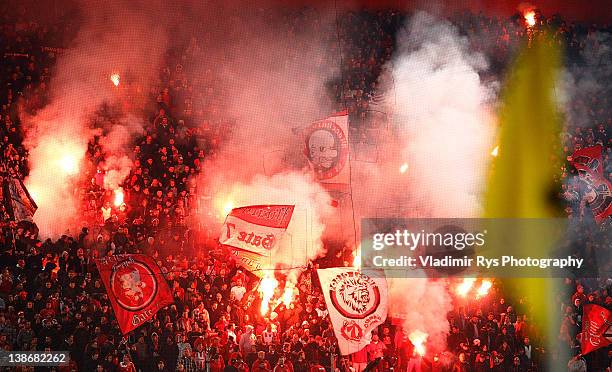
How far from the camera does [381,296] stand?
9.29 metres

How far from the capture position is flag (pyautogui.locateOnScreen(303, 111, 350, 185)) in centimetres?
1081

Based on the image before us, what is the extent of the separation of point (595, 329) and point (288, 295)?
426 centimetres

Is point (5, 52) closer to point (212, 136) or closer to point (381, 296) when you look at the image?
point (212, 136)

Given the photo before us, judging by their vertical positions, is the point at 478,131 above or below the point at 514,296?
above

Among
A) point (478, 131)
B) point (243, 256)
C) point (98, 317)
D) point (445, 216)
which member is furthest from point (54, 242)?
point (478, 131)

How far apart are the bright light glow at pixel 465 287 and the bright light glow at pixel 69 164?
236 inches

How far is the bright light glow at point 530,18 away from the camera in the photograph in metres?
13.5

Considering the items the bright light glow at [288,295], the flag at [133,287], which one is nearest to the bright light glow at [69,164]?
the flag at [133,287]

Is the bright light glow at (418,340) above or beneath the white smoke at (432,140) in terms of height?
beneath

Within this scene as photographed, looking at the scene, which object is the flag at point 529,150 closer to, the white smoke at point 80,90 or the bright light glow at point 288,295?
the bright light glow at point 288,295

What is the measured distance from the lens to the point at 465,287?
10.4m

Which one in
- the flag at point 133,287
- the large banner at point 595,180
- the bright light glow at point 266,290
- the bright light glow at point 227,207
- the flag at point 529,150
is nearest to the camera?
the flag at point 133,287

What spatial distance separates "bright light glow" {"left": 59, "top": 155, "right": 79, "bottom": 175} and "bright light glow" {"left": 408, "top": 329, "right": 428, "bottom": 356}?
554 centimetres

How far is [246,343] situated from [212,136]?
393 centimetres
